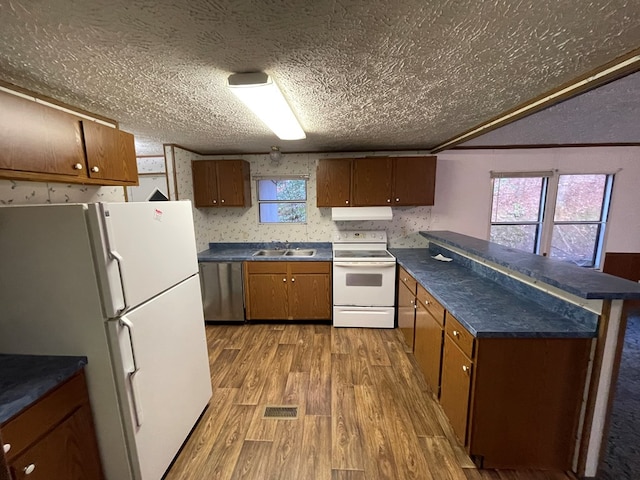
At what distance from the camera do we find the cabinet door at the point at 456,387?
157 centimetres

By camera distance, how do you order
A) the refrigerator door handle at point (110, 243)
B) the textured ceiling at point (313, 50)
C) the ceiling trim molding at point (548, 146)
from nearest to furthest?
the textured ceiling at point (313, 50) → the refrigerator door handle at point (110, 243) → the ceiling trim molding at point (548, 146)

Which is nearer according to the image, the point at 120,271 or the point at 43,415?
the point at 43,415

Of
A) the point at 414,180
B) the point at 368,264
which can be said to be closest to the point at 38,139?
the point at 368,264

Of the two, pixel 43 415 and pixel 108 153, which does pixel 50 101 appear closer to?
pixel 108 153

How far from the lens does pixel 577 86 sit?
144 cm

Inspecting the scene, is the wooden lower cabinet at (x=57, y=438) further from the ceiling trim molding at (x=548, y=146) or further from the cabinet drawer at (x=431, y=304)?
the ceiling trim molding at (x=548, y=146)

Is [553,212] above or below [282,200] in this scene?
below

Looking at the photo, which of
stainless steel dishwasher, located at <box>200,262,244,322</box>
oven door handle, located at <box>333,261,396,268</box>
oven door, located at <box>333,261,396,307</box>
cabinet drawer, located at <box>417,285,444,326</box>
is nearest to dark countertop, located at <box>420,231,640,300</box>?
cabinet drawer, located at <box>417,285,444,326</box>

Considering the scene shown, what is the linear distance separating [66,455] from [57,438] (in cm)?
11

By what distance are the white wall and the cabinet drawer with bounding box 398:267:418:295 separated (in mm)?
1080

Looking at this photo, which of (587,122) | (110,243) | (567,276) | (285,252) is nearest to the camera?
(110,243)

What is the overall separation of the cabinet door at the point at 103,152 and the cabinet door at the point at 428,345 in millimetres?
2548

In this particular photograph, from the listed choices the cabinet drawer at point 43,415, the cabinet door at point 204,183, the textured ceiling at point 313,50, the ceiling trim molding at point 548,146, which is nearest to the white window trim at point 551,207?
the ceiling trim molding at point 548,146

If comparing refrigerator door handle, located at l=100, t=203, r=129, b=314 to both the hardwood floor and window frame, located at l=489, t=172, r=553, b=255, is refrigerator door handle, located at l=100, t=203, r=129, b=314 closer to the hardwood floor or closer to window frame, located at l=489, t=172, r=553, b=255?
the hardwood floor
